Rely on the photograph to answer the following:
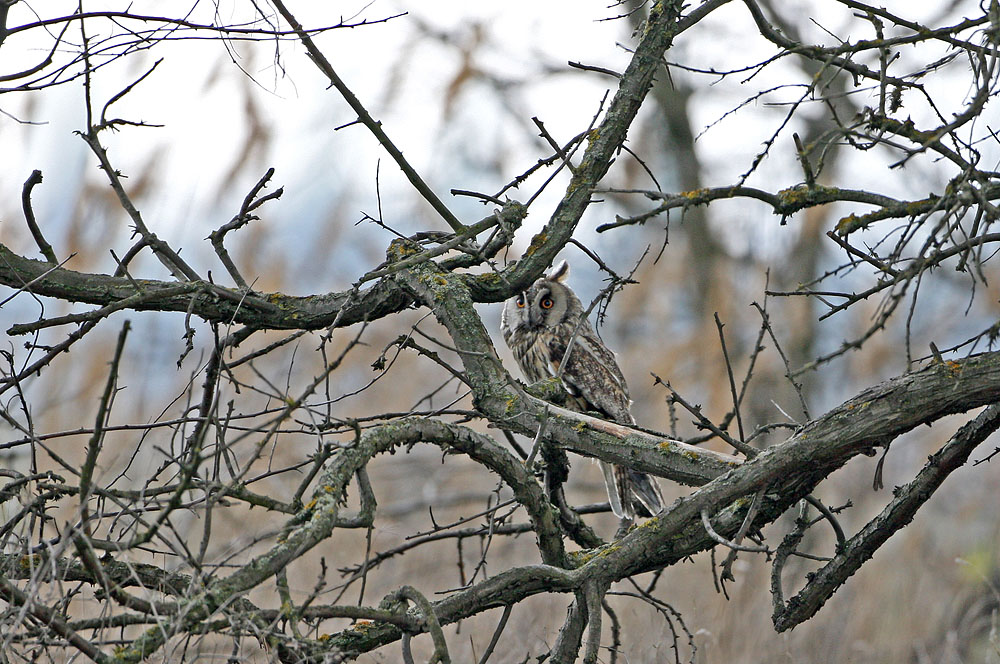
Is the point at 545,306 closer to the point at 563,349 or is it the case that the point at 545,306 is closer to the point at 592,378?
the point at 563,349

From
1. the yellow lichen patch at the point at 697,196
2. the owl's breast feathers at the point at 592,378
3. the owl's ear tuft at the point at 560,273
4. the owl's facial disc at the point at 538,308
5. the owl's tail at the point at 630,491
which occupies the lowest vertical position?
the yellow lichen patch at the point at 697,196

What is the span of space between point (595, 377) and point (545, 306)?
1.61 ft

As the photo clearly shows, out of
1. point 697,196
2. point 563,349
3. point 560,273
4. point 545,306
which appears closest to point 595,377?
point 563,349

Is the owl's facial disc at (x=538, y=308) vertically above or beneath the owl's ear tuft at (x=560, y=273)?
beneath

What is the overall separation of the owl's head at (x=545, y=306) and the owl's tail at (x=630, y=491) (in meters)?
0.94

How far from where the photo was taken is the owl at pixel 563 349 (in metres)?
5.05

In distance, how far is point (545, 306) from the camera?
5.28 m

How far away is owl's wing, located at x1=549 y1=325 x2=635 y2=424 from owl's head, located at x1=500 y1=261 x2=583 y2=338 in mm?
151

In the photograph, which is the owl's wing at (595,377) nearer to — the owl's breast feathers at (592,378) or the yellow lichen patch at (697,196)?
the owl's breast feathers at (592,378)

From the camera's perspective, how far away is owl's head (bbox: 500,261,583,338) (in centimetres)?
524

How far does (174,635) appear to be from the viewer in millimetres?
1602

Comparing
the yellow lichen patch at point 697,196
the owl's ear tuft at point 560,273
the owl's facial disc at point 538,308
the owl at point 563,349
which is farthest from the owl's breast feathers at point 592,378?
the yellow lichen patch at point 697,196

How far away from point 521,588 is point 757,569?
18.0ft

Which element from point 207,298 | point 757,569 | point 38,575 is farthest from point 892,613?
point 38,575
